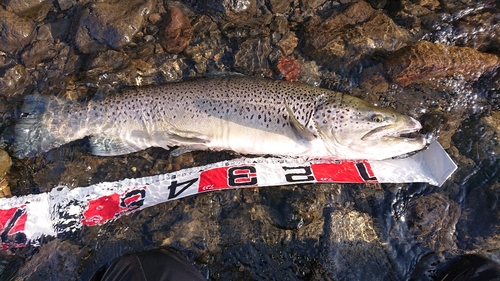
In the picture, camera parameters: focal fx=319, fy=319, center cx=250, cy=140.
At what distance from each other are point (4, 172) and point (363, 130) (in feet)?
14.0

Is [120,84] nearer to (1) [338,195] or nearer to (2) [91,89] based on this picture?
(2) [91,89]

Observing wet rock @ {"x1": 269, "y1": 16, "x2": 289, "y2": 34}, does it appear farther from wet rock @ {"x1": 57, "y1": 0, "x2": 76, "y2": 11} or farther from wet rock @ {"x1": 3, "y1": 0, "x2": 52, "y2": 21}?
wet rock @ {"x1": 3, "y1": 0, "x2": 52, "y2": 21}

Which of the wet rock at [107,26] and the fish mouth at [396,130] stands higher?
the wet rock at [107,26]

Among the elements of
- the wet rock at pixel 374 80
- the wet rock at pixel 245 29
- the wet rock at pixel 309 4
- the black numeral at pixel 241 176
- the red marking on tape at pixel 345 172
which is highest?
the wet rock at pixel 309 4

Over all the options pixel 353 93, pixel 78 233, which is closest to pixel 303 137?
pixel 353 93

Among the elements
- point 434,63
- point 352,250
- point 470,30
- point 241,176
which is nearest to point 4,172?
point 241,176

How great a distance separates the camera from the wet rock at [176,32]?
14.0ft

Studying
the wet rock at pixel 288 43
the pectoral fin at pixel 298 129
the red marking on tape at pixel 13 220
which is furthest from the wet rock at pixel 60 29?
the pectoral fin at pixel 298 129

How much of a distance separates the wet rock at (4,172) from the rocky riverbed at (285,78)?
45 millimetres

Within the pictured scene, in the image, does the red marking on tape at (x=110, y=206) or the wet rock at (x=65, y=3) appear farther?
the wet rock at (x=65, y=3)

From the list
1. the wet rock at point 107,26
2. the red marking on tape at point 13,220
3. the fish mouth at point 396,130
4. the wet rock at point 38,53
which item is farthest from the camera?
the wet rock at point 38,53

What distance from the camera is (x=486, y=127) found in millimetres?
3947

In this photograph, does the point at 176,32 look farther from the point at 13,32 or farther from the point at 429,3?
the point at 429,3

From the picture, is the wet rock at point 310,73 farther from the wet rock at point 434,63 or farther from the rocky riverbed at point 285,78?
the wet rock at point 434,63
